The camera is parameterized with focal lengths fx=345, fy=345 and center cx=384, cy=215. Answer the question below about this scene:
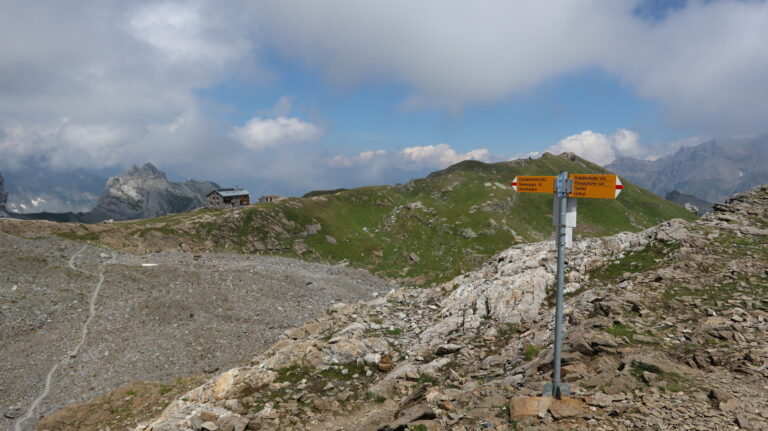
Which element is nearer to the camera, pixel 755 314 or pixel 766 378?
pixel 766 378

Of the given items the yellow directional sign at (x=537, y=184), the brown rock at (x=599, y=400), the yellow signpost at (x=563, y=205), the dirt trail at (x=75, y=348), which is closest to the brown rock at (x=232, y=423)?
the yellow signpost at (x=563, y=205)

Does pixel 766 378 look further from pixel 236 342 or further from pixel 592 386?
pixel 236 342

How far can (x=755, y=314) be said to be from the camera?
45.1ft

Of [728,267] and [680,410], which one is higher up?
[728,267]

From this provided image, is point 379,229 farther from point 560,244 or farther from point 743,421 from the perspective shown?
point 743,421

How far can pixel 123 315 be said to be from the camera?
3666 centimetres

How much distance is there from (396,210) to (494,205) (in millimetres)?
36365

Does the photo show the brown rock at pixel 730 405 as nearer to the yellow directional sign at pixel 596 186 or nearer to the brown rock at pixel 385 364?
the yellow directional sign at pixel 596 186

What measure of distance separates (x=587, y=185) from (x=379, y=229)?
317 ft

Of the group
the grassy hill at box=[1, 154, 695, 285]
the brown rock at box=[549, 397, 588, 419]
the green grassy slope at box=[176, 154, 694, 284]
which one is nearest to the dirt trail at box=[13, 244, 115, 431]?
the grassy hill at box=[1, 154, 695, 285]

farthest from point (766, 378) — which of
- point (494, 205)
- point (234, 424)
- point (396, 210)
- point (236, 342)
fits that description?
point (494, 205)

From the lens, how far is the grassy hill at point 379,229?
7638 cm

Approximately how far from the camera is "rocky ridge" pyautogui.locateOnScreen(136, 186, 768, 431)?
10.1m

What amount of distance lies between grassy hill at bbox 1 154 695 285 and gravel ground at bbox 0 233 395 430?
22.3 m
